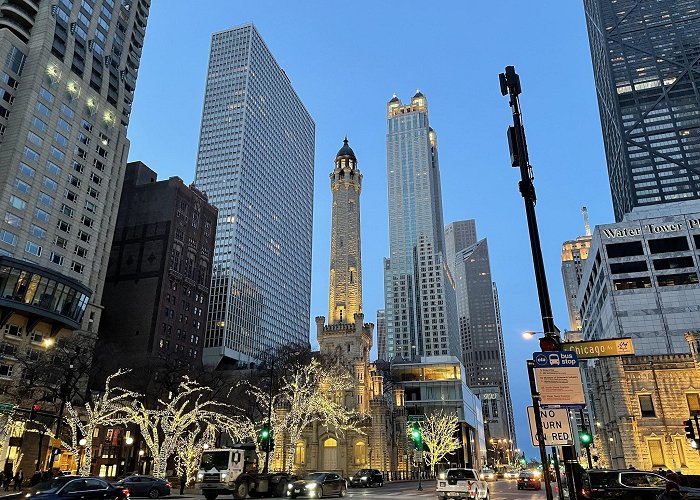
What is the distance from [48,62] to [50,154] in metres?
15.7

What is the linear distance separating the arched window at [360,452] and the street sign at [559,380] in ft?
264

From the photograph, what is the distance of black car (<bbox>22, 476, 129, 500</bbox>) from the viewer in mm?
17562

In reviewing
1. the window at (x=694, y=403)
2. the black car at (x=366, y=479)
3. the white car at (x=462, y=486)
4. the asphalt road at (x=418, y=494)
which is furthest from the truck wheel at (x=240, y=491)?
the window at (x=694, y=403)

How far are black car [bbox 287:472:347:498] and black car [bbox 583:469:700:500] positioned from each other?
17.5m

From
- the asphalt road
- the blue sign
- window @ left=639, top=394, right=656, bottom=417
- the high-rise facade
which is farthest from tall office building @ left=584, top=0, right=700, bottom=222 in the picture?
the blue sign

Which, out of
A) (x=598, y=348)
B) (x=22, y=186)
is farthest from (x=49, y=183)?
(x=598, y=348)

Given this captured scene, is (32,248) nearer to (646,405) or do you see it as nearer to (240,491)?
(240,491)

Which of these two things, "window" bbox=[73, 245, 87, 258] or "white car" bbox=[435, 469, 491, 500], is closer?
"white car" bbox=[435, 469, 491, 500]

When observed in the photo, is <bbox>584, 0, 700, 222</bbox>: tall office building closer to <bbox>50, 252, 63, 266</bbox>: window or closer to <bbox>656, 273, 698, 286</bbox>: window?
<bbox>656, 273, 698, 286</bbox>: window

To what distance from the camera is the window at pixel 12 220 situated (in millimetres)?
71125

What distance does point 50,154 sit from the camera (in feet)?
262

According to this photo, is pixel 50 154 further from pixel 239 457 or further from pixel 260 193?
pixel 260 193

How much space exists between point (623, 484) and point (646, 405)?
31.9 metres

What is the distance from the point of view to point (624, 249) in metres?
98.9
